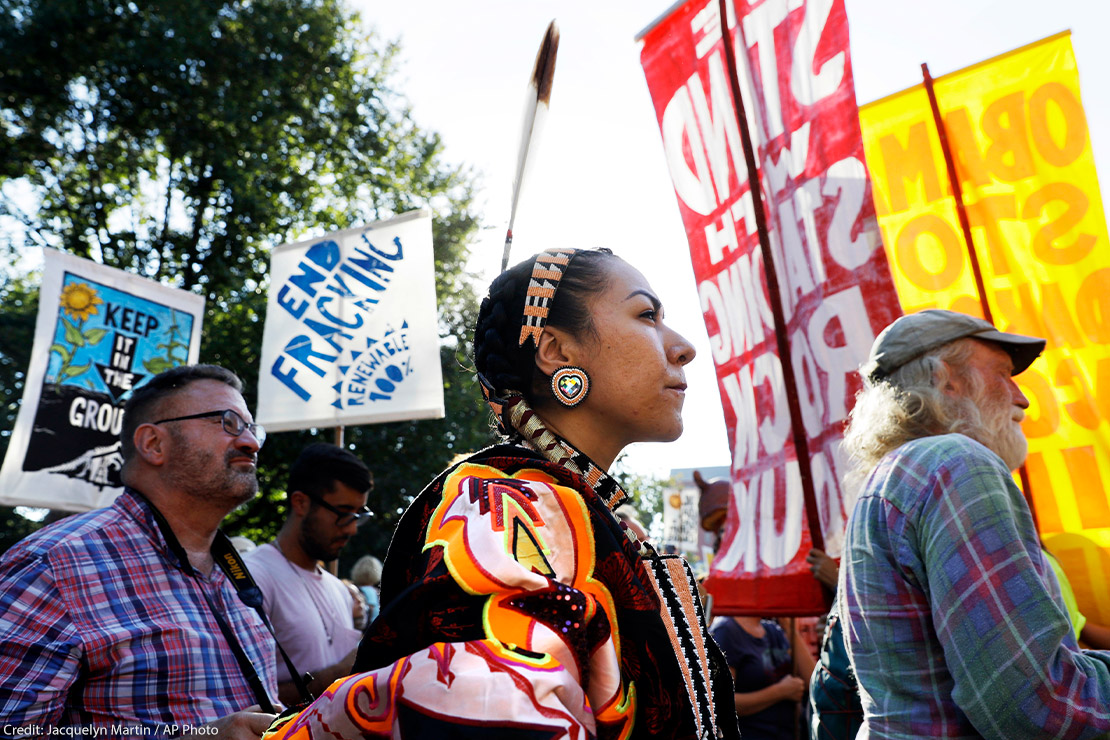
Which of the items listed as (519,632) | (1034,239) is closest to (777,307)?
(1034,239)

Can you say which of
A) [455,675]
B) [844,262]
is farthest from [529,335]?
[844,262]

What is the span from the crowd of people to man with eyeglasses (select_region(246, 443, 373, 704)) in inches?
35.7

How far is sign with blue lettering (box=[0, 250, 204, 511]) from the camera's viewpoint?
5.28 m

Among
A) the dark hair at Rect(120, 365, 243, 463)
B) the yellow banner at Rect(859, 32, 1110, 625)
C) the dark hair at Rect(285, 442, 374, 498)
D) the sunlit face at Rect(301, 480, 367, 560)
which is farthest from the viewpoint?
the dark hair at Rect(285, 442, 374, 498)

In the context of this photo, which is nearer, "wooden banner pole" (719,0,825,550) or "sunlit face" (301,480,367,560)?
"wooden banner pole" (719,0,825,550)

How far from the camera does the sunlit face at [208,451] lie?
9.11 feet

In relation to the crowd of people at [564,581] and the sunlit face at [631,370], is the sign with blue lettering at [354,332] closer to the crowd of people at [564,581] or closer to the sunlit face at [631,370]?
the crowd of people at [564,581]

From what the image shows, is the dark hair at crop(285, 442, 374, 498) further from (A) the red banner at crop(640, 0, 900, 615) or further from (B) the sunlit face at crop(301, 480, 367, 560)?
(A) the red banner at crop(640, 0, 900, 615)

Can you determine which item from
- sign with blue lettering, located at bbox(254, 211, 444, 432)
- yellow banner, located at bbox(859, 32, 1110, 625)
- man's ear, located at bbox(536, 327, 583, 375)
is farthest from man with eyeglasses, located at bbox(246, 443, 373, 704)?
yellow banner, located at bbox(859, 32, 1110, 625)

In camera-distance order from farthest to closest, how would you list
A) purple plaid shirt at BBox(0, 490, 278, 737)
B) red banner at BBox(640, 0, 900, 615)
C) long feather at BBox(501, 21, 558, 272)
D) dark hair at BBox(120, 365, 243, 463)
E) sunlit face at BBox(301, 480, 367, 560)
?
sunlit face at BBox(301, 480, 367, 560) → red banner at BBox(640, 0, 900, 615) → dark hair at BBox(120, 365, 243, 463) → long feather at BBox(501, 21, 558, 272) → purple plaid shirt at BBox(0, 490, 278, 737)

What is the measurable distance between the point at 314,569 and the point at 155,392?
58.0 inches

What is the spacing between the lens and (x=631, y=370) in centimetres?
146

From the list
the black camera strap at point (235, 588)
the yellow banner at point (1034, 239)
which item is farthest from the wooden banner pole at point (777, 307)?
the black camera strap at point (235, 588)

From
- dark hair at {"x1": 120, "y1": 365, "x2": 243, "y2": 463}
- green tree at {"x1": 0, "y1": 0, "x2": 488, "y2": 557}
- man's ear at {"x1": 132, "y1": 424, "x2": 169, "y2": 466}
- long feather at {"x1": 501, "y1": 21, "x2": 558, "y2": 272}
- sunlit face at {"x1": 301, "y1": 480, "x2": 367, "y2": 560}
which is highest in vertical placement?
green tree at {"x1": 0, "y1": 0, "x2": 488, "y2": 557}
